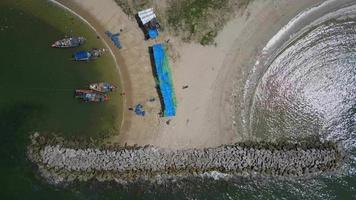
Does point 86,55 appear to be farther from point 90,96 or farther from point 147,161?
point 147,161

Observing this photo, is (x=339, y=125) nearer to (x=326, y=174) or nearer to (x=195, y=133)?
(x=326, y=174)

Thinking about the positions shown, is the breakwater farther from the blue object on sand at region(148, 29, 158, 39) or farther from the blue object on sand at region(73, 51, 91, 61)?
the blue object on sand at region(148, 29, 158, 39)

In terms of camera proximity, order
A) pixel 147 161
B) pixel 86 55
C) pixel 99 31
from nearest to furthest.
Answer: pixel 86 55, pixel 147 161, pixel 99 31

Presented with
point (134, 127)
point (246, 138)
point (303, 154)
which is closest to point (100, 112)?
point (134, 127)

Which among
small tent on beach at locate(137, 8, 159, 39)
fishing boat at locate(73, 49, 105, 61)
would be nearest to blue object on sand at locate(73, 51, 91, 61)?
fishing boat at locate(73, 49, 105, 61)

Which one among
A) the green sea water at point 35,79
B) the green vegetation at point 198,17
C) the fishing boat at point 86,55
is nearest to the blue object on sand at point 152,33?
the green vegetation at point 198,17

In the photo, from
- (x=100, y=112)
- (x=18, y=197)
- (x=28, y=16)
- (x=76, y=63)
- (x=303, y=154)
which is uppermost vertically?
(x=28, y=16)

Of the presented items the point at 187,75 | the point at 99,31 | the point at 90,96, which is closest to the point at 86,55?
the point at 99,31
